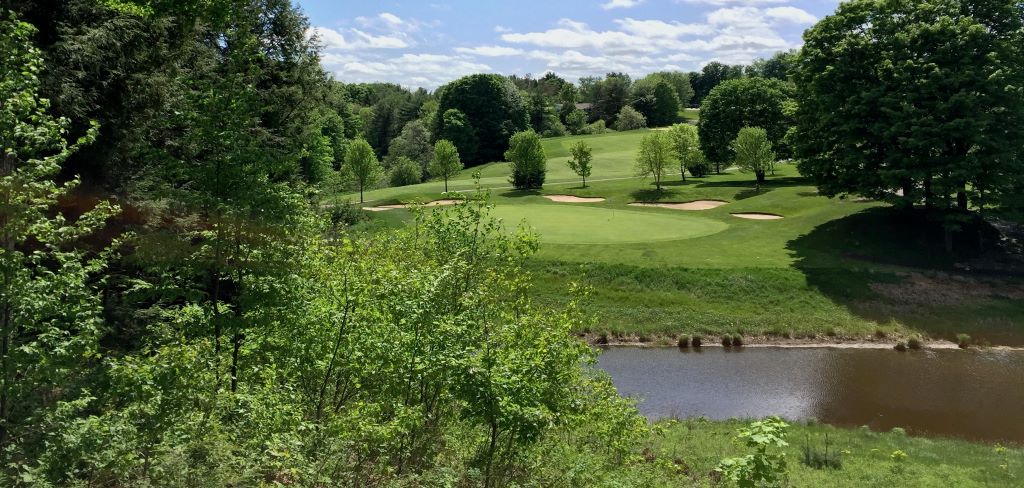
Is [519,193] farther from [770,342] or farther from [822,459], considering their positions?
[822,459]

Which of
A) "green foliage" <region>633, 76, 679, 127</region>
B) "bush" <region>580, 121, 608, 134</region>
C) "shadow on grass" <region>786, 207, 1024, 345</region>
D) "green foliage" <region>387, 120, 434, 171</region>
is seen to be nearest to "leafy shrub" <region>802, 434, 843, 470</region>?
"shadow on grass" <region>786, 207, 1024, 345</region>

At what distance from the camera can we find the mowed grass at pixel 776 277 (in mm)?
27078

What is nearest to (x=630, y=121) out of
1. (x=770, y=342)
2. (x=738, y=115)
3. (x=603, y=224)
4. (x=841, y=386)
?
(x=738, y=115)

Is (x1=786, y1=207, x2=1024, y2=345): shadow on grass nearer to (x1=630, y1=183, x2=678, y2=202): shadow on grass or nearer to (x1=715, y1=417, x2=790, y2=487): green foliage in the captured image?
(x1=630, y1=183, x2=678, y2=202): shadow on grass

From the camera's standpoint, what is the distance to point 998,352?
80.9ft

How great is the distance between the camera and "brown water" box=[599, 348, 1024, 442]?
760 inches

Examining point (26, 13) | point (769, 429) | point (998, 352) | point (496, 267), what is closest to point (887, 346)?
point (998, 352)

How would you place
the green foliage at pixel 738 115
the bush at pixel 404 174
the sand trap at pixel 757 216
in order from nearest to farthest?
the sand trap at pixel 757 216 < the green foliage at pixel 738 115 < the bush at pixel 404 174

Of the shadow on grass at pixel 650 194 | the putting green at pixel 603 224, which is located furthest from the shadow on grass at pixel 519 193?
the putting green at pixel 603 224

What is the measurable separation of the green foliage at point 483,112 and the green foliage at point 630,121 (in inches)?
1066

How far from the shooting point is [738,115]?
6116cm

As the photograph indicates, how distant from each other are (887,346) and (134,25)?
90.7ft

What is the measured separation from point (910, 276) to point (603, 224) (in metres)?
16.5

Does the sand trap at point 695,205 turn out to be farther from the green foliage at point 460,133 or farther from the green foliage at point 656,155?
the green foliage at point 460,133
